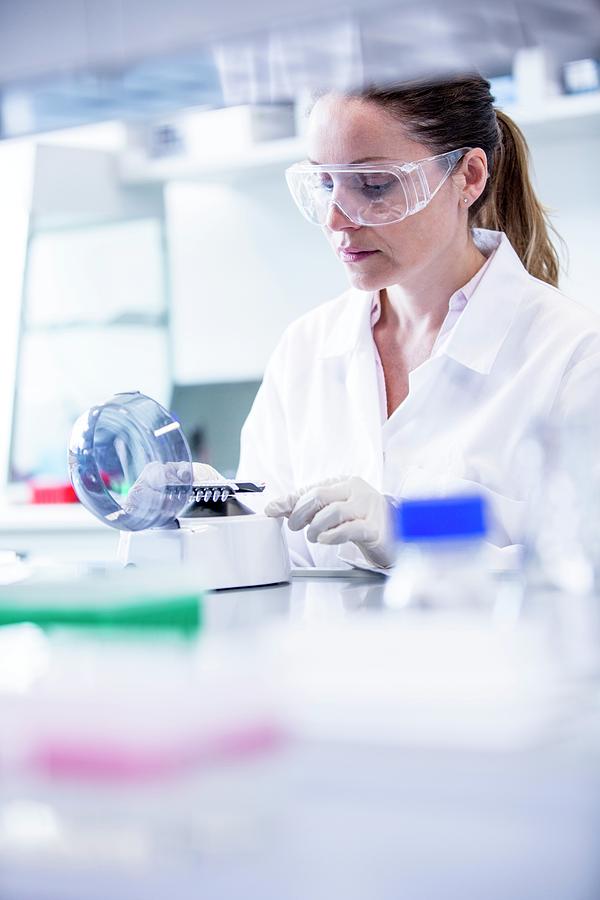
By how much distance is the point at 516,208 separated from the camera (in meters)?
2.25

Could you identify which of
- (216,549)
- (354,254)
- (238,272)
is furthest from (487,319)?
(238,272)

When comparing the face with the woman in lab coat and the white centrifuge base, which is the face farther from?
the white centrifuge base

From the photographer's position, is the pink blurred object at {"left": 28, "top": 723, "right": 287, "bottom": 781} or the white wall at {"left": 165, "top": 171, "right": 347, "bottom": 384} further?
the white wall at {"left": 165, "top": 171, "right": 347, "bottom": 384}

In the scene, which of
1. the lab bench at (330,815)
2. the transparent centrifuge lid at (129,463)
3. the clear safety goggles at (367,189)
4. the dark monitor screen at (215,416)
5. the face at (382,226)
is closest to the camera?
the lab bench at (330,815)

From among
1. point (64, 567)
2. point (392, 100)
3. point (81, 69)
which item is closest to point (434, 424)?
point (392, 100)

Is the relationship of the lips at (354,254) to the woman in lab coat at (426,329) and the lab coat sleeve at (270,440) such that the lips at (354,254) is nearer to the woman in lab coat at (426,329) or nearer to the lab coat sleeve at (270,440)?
the woman in lab coat at (426,329)

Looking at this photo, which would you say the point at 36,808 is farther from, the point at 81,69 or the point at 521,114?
the point at 521,114

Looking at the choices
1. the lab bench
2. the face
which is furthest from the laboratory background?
the face

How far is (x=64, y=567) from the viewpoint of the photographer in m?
1.48

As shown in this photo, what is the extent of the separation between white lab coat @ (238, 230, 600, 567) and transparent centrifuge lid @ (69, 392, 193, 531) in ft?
1.48

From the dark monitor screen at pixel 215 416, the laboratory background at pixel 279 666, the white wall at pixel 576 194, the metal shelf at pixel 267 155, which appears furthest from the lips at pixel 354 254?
the dark monitor screen at pixel 215 416

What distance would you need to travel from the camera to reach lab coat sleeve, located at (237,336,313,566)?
2199 mm

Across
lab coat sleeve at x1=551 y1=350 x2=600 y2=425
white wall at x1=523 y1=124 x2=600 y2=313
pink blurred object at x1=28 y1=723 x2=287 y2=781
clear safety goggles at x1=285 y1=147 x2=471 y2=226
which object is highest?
white wall at x1=523 y1=124 x2=600 y2=313

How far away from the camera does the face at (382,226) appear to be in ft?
6.11
